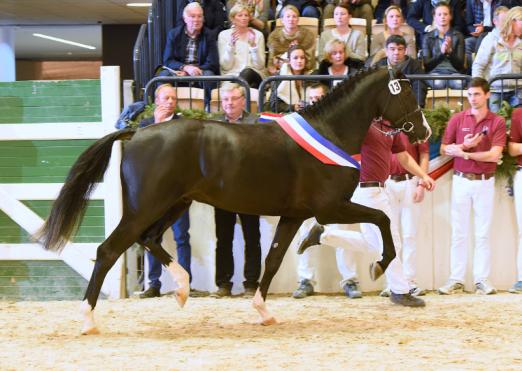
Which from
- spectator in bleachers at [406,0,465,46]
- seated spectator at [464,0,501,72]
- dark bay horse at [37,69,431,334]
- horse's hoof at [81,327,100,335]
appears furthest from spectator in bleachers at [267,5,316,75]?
horse's hoof at [81,327,100,335]

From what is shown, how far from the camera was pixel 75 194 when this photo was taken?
6.56 m

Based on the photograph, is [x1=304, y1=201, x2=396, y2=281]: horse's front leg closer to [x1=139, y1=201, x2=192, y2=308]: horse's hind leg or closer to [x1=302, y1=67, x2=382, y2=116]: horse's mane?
[x1=302, y1=67, x2=382, y2=116]: horse's mane

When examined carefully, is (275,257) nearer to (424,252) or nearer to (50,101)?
(424,252)

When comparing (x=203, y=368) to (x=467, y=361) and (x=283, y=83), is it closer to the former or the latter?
(x=467, y=361)

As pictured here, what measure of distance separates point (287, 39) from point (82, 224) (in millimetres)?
3237

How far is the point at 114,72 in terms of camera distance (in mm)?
8320

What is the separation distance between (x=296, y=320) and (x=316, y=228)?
0.86 metres

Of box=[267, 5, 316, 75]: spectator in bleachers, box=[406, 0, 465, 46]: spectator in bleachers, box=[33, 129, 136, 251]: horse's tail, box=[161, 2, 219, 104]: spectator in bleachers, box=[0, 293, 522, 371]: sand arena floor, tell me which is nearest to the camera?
box=[0, 293, 522, 371]: sand arena floor

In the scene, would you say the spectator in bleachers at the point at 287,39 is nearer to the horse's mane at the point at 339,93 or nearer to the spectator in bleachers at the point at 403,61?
the spectator in bleachers at the point at 403,61

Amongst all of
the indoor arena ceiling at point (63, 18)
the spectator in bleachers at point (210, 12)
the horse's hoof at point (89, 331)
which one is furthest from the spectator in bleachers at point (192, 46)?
the indoor arena ceiling at point (63, 18)

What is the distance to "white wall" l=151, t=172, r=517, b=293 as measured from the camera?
28.2 ft

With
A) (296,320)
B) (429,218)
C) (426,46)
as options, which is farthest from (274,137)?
(426,46)

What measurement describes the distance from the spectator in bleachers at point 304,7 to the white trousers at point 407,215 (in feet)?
11.8

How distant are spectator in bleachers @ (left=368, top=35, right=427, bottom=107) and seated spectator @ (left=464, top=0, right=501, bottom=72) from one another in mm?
1711
